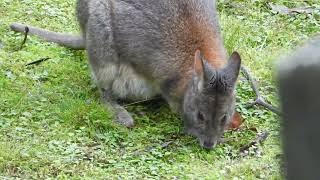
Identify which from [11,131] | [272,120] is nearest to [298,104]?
[11,131]

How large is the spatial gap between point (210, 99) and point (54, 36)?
218 cm

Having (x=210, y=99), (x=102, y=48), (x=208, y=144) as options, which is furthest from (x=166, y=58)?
(x=208, y=144)

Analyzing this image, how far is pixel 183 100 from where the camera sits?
16.2ft

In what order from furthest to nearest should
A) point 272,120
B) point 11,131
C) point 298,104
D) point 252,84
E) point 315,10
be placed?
point 315,10 → point 252,84 → point 272,120 → point 11,131 → point 298,104

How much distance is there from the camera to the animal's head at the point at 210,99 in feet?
→ 15.0

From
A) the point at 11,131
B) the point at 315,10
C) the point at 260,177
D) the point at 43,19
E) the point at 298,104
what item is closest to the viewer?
the point at 298,104

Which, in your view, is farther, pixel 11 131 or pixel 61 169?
pixel 11 131

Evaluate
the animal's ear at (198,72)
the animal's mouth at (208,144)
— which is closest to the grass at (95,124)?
the animal's mouth at (208,144)

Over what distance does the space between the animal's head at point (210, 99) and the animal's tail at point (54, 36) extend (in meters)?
1.66

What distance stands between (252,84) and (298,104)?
483 cm

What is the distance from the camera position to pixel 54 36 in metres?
6.18

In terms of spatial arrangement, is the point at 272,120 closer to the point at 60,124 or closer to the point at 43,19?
the point at 60,124

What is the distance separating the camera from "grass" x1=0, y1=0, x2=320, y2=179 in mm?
4262

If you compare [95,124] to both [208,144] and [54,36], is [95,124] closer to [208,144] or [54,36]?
[208,144]
